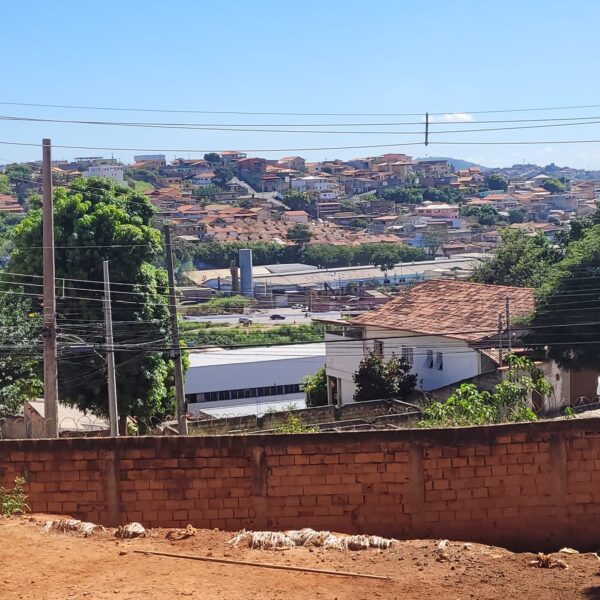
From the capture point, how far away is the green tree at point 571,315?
2464cm

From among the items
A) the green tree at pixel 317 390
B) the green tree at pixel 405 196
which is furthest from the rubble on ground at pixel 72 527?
the green tree at pixel 405 196

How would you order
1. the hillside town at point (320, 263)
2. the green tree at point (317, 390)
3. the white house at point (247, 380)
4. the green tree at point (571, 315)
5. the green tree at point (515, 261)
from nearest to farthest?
the green tree at point (571, 315), the hillside town at point (320, 263), the green tree at point (317, 390), the white house at point (247, 380), the green tree at point (515, 261)

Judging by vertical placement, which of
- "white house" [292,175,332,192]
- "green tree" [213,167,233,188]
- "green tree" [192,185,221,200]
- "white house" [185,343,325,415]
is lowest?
"white house" [185,343,325,415]

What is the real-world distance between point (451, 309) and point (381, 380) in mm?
3284

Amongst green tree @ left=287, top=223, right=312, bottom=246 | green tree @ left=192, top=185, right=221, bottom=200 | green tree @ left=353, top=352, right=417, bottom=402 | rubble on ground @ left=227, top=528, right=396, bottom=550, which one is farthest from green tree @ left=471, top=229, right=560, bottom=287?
green tree @ left=192, top=185, right=221, bottom=200

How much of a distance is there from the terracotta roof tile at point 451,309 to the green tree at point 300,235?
9358 cm

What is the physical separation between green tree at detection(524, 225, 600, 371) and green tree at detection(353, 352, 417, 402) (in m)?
3.14

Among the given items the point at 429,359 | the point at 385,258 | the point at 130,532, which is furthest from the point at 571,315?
the point at 385,258

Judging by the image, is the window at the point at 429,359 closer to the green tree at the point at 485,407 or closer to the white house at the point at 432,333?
the white house at the point at 432,333

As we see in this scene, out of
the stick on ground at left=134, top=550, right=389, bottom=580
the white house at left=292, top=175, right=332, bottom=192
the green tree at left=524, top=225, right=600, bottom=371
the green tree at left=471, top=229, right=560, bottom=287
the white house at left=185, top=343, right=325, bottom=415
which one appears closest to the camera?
the stick on ground at left=134, top=550, right=389, bottom=580

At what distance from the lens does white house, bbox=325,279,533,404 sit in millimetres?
25734

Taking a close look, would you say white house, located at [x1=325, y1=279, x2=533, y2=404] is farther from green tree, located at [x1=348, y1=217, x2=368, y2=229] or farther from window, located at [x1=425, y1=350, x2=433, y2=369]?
green tree, located at [x1=348, y1=217, x2=368, y2=229]

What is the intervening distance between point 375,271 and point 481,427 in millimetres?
→ 98813

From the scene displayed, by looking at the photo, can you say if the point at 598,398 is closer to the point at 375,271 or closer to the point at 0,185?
the point at 375,271
